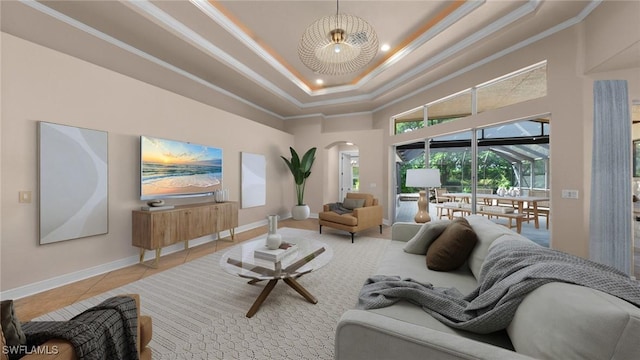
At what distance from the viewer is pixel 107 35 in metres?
3.45

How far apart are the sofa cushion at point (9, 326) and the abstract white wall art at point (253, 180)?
4.57m

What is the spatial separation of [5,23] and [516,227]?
286 inches

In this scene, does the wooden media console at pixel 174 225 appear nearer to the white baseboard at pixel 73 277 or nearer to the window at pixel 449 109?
the white baseboard at pixel 73 277

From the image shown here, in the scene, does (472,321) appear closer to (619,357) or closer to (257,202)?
(619,357)

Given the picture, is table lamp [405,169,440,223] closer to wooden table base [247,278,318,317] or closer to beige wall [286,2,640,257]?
beige wall [286,2,640,257]

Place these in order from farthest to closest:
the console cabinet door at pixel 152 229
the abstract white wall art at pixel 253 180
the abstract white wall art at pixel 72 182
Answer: the abstract white wall art at pixel 253 180 → the console cabinet door at pixel 152 229 → the abstract white wall art at pixel 72 182

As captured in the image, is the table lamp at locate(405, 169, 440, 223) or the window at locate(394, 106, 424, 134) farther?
the window at locate(394, 106, 424, 134)

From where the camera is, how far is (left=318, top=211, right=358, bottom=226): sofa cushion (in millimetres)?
4531

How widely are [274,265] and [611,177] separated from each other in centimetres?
392

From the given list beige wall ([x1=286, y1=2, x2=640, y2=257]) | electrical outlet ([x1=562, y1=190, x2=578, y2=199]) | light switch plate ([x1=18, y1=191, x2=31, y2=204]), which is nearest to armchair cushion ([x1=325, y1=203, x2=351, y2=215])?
beige wall ([x1=286, y1=2, x2=640, y2=257])

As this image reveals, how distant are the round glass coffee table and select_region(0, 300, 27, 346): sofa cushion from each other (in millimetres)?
1241

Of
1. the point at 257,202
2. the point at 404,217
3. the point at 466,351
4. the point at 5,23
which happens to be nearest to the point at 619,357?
the point at 466,351

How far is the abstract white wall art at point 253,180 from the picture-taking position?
18.1 feet

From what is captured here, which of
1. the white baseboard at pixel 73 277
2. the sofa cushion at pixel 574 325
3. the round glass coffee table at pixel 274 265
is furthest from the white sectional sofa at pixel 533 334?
the white baseboard at pixel 73 277
